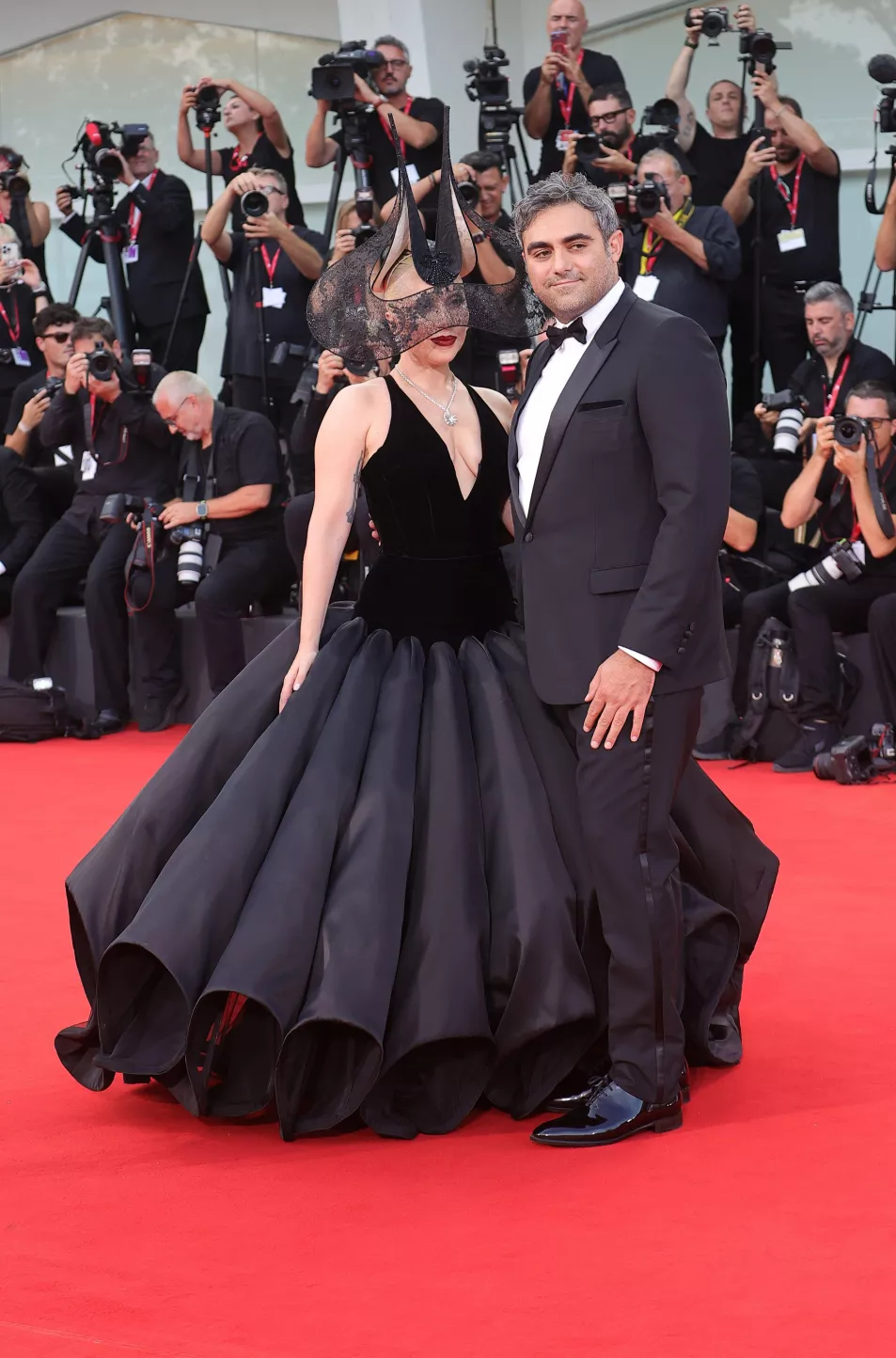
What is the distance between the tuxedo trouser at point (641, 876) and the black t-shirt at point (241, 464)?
445cm

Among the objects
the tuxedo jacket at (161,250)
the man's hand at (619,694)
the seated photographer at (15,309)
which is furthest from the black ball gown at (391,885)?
the seated photographer at (15,309)

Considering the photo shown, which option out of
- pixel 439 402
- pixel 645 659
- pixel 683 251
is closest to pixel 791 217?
pixel 683 251

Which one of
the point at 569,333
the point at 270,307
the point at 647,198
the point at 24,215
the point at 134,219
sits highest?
the point at 24,215

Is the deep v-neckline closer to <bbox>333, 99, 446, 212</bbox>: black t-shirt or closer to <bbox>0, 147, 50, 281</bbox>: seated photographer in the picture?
<bbox>333, 99, 446, 212</bbox>: black t-shirt

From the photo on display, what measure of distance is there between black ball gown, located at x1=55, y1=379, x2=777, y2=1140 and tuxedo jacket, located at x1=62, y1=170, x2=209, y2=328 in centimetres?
536

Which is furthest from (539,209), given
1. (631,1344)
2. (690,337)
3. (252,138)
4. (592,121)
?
(252,138)

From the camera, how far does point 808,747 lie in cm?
550

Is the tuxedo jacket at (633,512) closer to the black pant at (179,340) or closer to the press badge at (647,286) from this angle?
the press badge at (647,286)

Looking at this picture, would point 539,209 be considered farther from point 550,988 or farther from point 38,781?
point 38,781

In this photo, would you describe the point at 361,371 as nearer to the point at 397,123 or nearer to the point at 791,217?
the point at 397,123

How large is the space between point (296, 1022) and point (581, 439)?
0.95 metres

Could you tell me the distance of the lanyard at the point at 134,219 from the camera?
7789mm

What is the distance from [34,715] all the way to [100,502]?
103 cm

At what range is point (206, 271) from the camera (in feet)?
34.4
